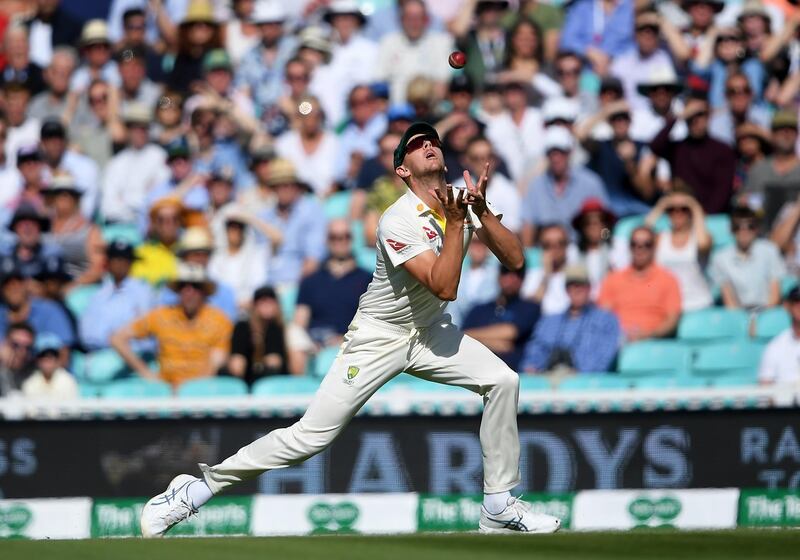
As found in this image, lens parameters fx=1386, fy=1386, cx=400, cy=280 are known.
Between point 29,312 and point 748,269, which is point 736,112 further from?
point 29,312

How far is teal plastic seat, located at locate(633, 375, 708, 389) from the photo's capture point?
10.4 metres

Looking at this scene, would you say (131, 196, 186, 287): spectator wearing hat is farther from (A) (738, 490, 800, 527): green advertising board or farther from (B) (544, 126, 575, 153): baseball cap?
(A) (738, 490, 800, 527): green advertising board

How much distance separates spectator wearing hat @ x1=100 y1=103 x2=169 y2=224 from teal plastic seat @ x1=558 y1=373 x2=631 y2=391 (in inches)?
165

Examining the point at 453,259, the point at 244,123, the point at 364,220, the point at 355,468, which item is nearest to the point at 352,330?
the point at 453,259

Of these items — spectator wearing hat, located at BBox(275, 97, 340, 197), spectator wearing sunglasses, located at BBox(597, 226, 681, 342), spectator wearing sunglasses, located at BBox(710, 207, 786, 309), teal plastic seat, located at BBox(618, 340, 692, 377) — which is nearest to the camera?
teal plastic seat, located at BBox(618, 340, 692, 377)

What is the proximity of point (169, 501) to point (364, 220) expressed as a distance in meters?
4.95

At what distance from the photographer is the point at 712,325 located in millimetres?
10977

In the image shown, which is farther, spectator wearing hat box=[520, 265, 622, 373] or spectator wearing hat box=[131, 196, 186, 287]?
spectator wearing hat box=[131, 196, 186, 287]

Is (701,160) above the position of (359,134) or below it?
below

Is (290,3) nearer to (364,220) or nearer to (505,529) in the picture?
(364,220)

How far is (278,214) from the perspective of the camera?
11789 millimetres

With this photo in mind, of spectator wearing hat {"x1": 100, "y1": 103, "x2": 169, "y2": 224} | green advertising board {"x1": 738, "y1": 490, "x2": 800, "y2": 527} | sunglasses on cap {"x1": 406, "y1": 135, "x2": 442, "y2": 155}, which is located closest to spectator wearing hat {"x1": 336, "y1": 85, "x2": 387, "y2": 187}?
spectator wearing hat {"x1": 100, "y1": 103, "x2": 169, "y2": 224}

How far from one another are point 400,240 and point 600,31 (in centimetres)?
712

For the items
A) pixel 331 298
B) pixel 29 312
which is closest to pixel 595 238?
pixel 331 298
